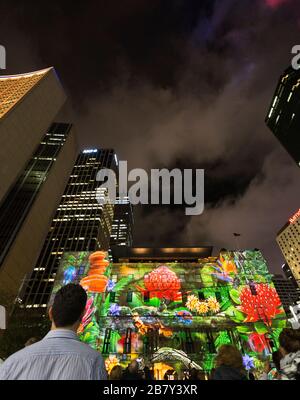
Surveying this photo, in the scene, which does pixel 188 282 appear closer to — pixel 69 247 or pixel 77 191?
pixel 69 247

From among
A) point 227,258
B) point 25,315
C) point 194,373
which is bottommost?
point 194,373

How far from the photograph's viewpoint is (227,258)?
3100cm

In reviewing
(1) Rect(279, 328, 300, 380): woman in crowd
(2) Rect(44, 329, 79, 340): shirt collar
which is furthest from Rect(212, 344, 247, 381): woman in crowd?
(2) Rect(44, 329, 79, 340): shirt collar

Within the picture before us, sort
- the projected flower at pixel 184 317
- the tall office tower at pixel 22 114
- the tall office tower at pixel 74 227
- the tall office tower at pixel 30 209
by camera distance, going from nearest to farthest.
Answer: the projected flower at pixel 184 317
the tall office tower at pixel 22 114
the tall office tower at pixel 30 209
the tall office tower at pixel 74 227

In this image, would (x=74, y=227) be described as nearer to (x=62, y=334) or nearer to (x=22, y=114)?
(x=22, y=114)

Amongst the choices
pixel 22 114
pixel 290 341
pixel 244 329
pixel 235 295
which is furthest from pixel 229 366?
pixel 22 114

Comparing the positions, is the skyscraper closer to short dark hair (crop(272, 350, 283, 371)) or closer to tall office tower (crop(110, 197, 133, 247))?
short dark hair (crop(272, 350, 283, 371))

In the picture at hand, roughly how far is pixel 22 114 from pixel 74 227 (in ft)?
208

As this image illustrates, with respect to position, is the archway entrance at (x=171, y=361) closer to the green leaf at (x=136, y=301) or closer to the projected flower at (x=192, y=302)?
the projected flower at (x=192, y=302)

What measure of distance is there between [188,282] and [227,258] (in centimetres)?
573

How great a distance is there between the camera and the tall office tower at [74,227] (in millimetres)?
88875

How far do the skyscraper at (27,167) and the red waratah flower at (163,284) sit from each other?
1763 centimetres

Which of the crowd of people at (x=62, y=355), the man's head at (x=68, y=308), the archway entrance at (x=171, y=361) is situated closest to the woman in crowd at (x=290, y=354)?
the crowd of people at (x=62, y=355)
